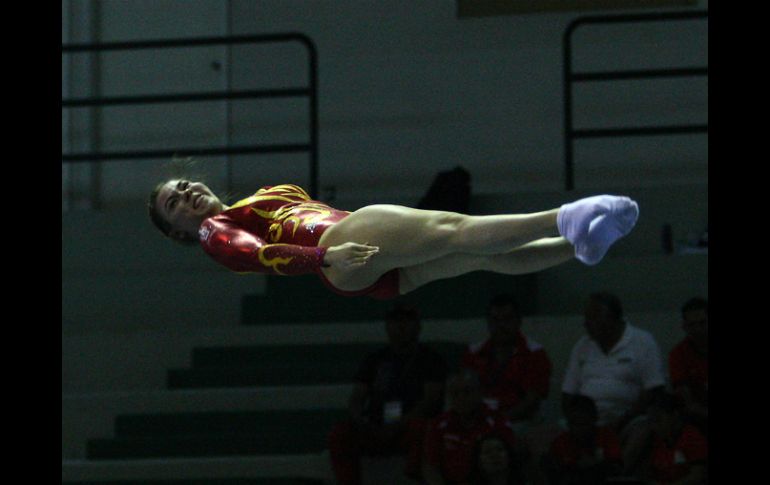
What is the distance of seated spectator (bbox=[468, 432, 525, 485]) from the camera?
679 cm

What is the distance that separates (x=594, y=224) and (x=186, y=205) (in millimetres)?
1705

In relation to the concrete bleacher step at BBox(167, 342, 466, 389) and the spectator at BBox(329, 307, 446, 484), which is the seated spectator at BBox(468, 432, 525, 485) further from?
the concrete bleacher step at BBox(167, 342, 466, 389)

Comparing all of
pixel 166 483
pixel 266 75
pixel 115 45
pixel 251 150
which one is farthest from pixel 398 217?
pixel 266 75

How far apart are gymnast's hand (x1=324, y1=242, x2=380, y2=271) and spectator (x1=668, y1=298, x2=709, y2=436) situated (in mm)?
3086

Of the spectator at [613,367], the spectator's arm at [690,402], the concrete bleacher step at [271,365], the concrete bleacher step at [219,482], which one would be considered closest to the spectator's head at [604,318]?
the spectator at [613,367]

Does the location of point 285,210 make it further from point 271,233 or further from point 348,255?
point 348,255

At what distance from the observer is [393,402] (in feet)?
23.6

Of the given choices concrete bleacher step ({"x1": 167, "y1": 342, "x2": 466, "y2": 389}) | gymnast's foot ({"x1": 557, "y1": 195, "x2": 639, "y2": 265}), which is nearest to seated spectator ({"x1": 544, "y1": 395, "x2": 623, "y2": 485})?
concrete bleacher step ({"x1": 167, "y1": 342, "x2": 466, "y2": 389})

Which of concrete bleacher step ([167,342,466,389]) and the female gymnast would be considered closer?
the female gymnast

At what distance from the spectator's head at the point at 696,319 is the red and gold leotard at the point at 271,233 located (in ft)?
9.09

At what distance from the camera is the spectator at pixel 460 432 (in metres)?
6.91

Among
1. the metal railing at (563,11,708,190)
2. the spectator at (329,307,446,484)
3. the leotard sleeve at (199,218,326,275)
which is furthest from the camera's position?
the metal railing at (563,11,708,190)

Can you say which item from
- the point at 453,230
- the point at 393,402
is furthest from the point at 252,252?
the point at 393,402

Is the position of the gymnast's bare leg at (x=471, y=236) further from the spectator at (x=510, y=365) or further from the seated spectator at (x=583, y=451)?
the spectator at (x=510, y=365)
